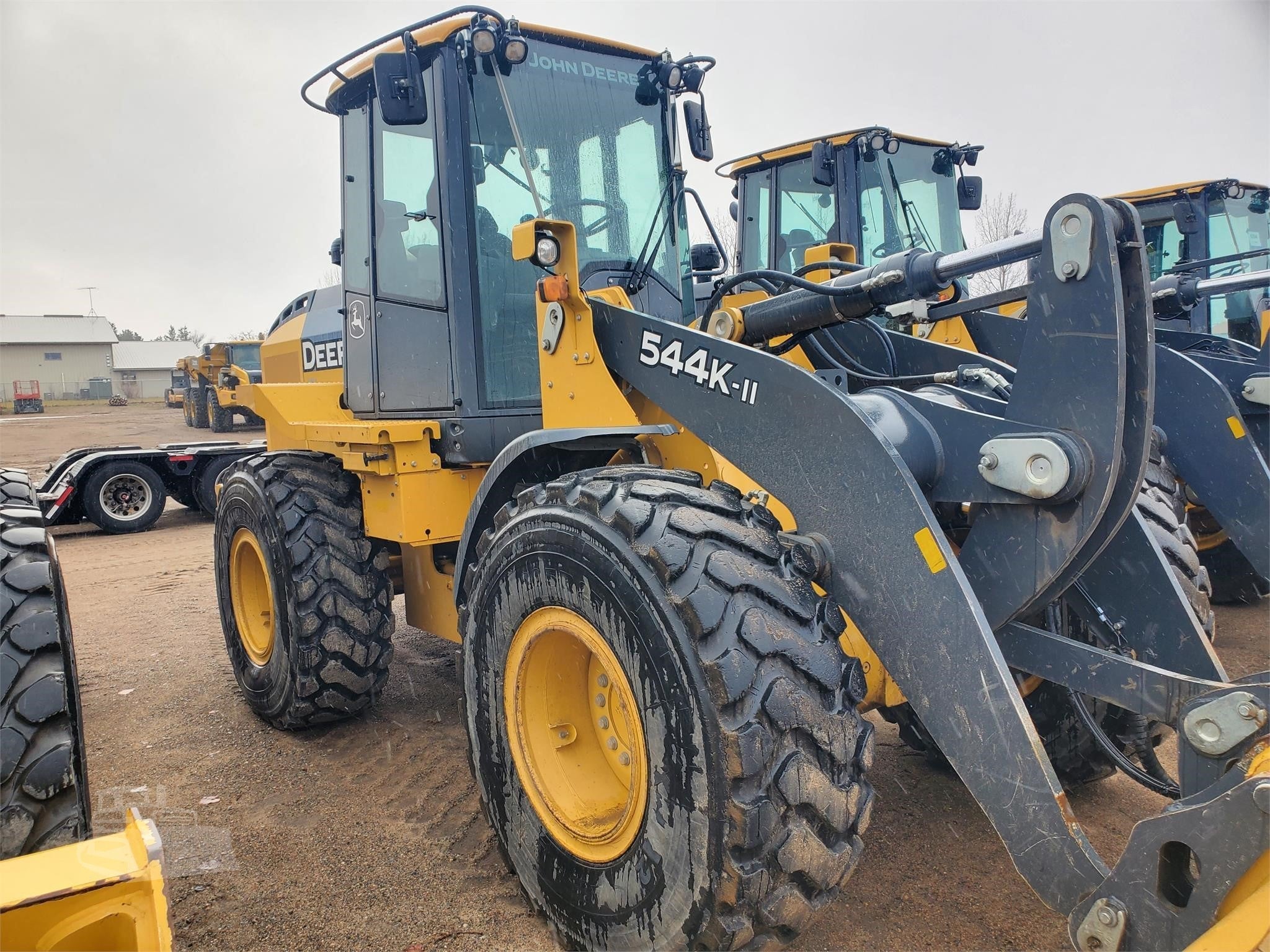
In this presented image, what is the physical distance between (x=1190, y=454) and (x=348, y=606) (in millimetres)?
3905

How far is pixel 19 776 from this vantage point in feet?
6.94

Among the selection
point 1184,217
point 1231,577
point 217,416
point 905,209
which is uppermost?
point 1184,217

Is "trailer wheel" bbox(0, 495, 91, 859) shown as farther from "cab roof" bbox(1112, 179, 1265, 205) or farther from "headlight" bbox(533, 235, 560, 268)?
"cab roof" bbox(1112, 179, 1265, 205)

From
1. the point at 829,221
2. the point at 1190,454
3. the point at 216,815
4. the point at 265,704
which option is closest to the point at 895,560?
the point at 1190,454

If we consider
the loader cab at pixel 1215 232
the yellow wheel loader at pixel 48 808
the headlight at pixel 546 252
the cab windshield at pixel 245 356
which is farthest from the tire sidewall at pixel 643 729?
the cab windshield at pixel 245 356

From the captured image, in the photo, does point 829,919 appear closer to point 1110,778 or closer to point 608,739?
point 608,739

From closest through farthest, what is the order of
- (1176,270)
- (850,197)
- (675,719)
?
(675,719) → (850,197) → (1176,270)

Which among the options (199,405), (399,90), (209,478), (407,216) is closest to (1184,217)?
(407,216)

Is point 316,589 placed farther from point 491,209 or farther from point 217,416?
point 217,416

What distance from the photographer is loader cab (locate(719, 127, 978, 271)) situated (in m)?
7.48

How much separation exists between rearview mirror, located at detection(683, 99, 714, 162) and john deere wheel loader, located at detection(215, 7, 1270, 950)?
0.13 metres

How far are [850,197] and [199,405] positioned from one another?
2520 cm

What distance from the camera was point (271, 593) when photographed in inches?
169

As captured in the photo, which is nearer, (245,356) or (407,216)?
(407,216)
